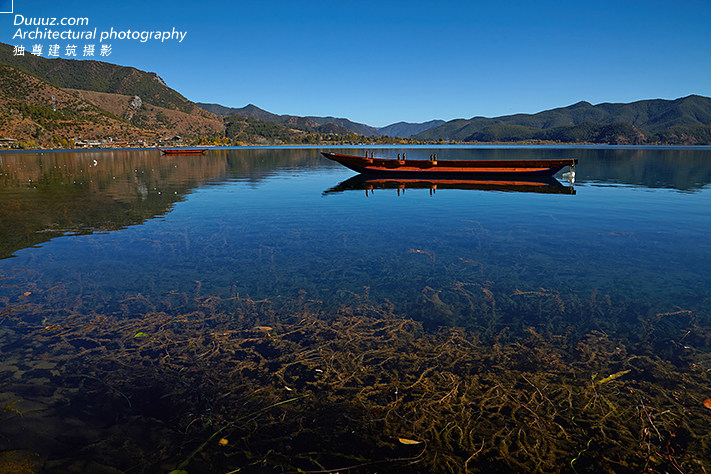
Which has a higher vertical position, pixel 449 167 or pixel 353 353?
pixel 449 167

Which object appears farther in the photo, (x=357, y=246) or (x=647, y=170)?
(x=647, y=170)

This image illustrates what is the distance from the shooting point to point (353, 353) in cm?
746

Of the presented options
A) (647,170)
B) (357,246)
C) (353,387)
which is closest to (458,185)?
(357,246)

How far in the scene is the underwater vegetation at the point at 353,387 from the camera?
4949 millimetres

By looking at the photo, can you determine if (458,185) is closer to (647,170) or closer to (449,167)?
(449,167)

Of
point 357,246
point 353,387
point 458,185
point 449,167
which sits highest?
point 449,167

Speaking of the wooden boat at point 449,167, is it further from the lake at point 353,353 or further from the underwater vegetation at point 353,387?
the underwater vegetation at point 353,387

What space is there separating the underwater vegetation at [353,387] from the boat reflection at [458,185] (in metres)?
27.4

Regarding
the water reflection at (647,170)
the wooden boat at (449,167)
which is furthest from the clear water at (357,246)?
the water reflection at (647,170)

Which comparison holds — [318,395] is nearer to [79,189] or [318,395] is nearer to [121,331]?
[121,331]

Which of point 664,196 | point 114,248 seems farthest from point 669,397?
point 664,196

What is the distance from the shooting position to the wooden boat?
46312 mm

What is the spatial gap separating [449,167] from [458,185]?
17.3ft

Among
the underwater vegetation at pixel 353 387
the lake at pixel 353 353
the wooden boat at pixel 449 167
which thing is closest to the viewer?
the underwater vegetation at pixel 353 387
